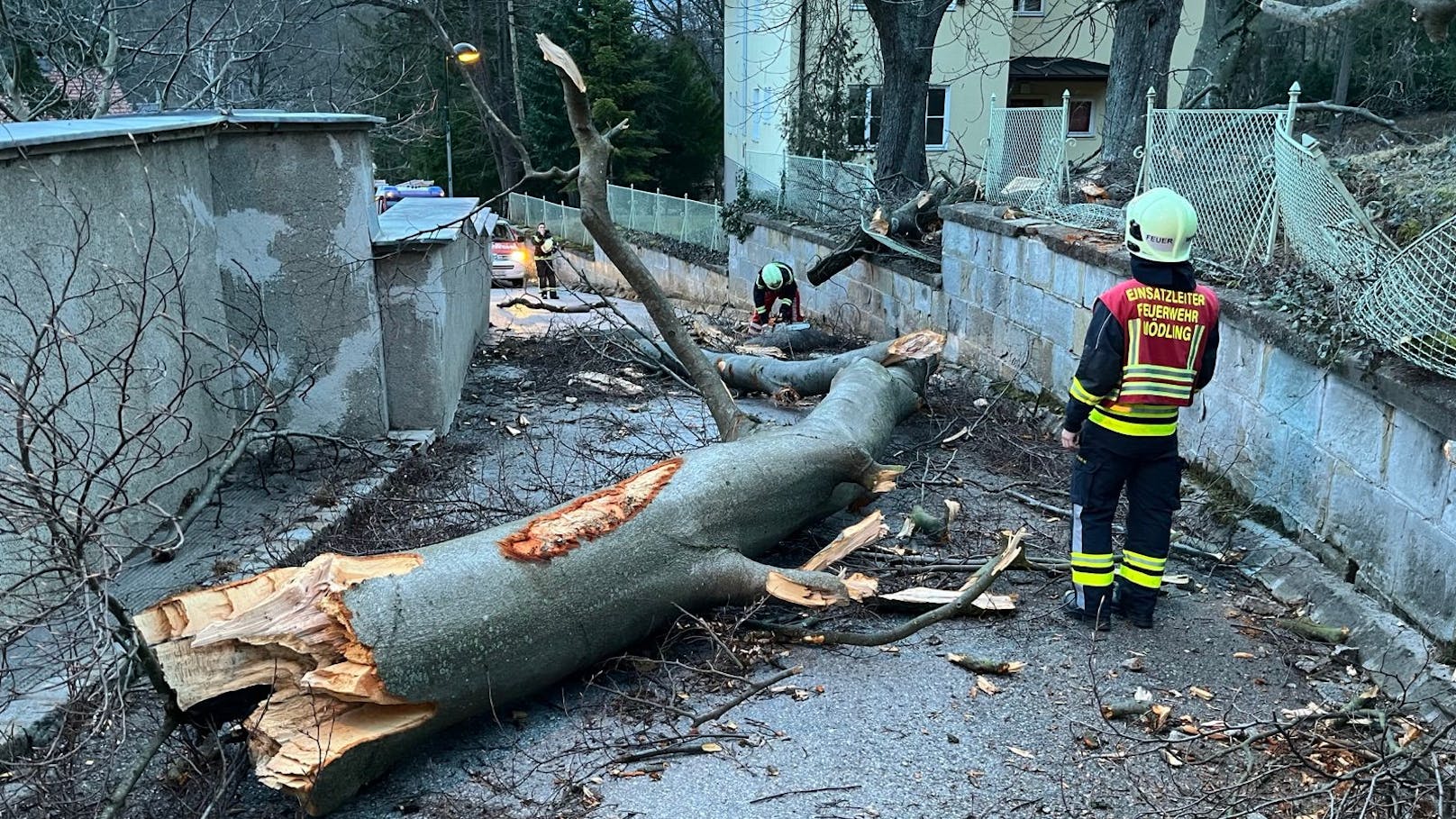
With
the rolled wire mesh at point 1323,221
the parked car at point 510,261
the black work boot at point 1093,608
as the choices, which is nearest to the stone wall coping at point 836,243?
the rolled wire mesh at point 1323,221

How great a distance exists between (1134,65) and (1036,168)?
179cm

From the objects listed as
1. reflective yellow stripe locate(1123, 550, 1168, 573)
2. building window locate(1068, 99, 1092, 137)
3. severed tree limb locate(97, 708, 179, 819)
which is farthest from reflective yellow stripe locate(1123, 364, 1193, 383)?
building window locate(1068, 99, 1092, 137)

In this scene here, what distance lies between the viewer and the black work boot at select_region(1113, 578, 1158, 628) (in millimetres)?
4320

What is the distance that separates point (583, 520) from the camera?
Answer: 3.91 meters

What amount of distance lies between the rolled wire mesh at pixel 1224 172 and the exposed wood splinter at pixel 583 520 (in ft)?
12.3

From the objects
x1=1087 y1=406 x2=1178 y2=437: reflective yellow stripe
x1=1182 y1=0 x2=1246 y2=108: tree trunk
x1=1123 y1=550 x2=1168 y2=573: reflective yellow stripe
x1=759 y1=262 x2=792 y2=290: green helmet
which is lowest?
x1=1123 y1=550 x2=1168 y2=573: reflective yellow stripe

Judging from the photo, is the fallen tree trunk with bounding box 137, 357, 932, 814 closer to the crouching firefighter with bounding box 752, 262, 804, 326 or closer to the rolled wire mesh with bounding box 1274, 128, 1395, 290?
the rolled wire mesh with bounding box 1274, 128, 1395, 290

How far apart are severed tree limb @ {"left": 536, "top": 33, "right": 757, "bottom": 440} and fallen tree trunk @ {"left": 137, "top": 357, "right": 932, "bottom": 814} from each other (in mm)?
1382

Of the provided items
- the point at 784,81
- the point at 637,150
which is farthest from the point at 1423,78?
the point at 637,150

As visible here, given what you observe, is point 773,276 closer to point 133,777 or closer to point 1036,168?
point 1036,168

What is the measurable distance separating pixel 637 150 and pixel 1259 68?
15698 millimetres

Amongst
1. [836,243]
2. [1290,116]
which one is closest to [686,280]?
[836,243]

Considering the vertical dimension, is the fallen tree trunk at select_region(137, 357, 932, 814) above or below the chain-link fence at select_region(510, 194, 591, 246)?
above

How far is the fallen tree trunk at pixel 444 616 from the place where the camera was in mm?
3078
